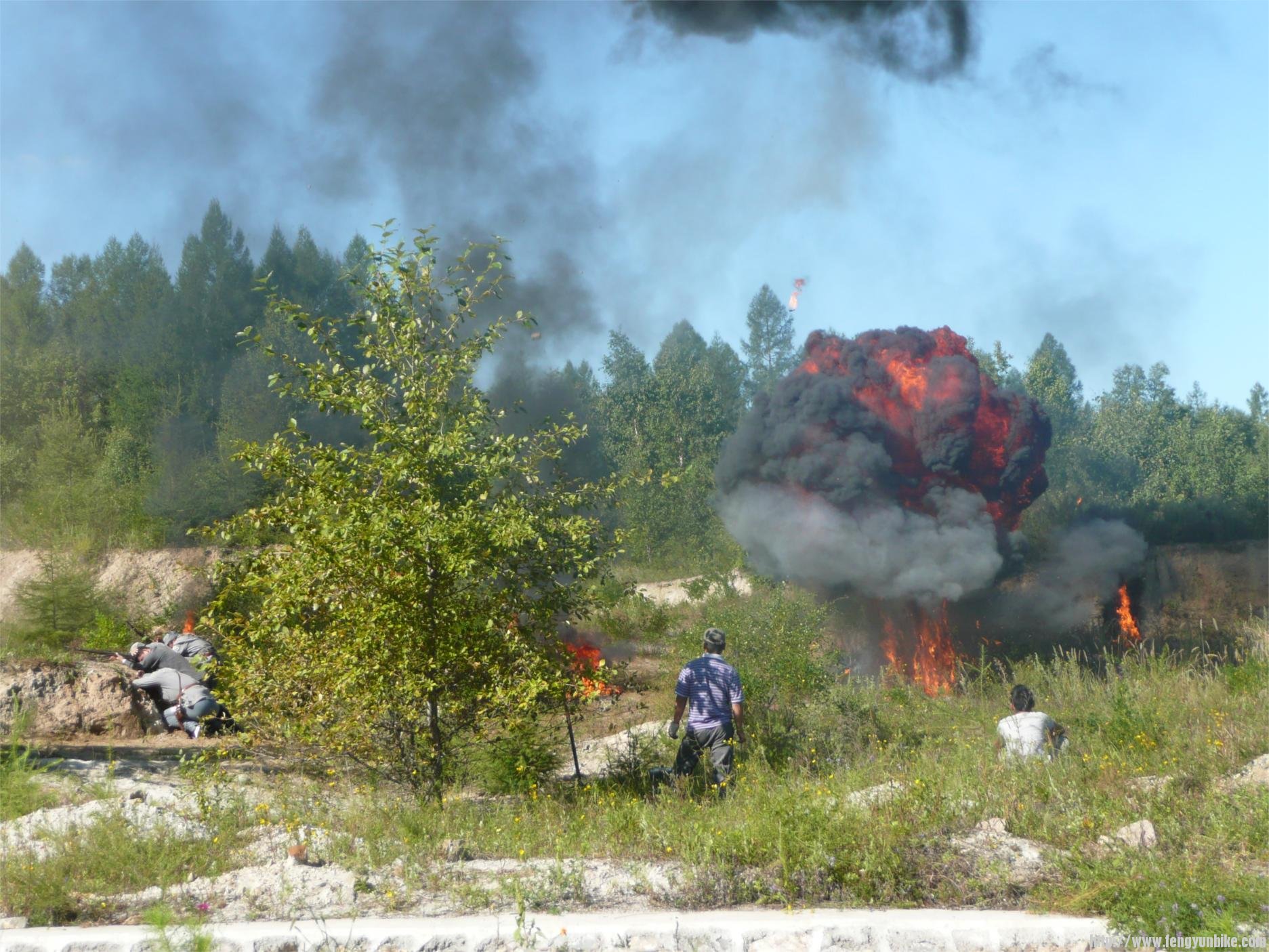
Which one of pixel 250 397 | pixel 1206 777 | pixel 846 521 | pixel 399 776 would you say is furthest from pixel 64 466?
pixel 1206 777

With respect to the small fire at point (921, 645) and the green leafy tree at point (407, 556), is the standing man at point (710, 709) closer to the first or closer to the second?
→ the green leafy tree at point (407, 556)

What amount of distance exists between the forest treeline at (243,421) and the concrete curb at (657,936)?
211 inches

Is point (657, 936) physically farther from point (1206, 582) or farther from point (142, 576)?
point (142, 576)

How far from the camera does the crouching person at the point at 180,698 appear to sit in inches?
466

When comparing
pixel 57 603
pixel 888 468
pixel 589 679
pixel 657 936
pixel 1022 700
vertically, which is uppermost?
pixel 888 468

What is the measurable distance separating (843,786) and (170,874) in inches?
179

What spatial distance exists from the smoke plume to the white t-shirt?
37.1 ft

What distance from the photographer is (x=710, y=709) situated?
7.99 m

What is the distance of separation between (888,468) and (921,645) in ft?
12.1

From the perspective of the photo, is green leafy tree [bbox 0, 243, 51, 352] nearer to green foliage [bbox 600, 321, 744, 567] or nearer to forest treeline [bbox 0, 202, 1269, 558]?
forest treeline [bbox 0, 202, 1269, 558]

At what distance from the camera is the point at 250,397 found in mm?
29719

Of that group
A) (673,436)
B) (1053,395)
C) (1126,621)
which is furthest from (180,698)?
(1053,395)

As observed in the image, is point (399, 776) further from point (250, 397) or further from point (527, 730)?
point (250, 397)

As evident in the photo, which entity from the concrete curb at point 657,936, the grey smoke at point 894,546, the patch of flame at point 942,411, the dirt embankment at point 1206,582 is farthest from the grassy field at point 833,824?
the dirt embankment at point 1206,582
